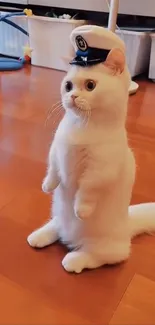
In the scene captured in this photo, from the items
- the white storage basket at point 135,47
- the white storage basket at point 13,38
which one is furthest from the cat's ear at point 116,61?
the white storage basket at point 13,38

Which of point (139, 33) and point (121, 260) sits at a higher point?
point (139, 33)

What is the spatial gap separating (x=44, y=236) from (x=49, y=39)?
1.71 m

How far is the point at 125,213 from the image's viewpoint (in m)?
0.84

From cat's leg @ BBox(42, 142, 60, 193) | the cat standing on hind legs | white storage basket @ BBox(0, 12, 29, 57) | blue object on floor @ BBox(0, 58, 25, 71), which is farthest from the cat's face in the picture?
white storage basket @ BBox(0, 12, 29, 57)

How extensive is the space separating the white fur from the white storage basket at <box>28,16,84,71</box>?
1575 millimetres

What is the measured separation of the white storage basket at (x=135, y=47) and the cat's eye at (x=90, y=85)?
1592 millimetres

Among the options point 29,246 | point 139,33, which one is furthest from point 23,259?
point 139,33

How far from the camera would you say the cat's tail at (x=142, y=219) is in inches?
36.9

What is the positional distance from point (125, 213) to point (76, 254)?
5.6 inches

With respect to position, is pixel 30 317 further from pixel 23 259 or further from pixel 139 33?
pixel 139 33

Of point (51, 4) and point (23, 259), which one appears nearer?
point (23, 259)

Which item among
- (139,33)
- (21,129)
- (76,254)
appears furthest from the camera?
(139,33)

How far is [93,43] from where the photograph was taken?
643mm

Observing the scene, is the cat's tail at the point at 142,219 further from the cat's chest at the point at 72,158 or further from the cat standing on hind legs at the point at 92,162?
the cat's chest at the point at 72,158
